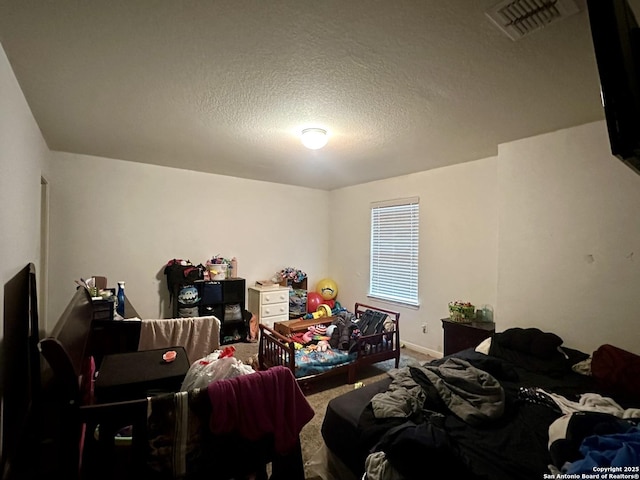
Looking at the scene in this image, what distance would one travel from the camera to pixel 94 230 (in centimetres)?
371

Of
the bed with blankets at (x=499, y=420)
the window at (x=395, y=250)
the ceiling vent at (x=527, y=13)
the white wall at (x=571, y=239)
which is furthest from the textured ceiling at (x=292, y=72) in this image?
the bed with blankets at (x=499, y=420)

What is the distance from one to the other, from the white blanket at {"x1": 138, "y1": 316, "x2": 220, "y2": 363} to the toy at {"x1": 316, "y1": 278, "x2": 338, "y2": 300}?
119 inches

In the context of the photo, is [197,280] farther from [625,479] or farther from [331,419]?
[625,479]

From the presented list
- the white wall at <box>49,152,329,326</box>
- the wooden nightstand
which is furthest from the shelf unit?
the wooden nightstand

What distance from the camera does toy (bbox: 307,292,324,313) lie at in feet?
16.9

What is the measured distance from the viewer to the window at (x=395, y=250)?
14.1ft

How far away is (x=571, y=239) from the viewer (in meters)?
2.54

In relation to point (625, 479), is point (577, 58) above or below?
above

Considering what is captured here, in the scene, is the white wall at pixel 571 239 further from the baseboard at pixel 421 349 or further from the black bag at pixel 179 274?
the black bag at pixel 179 274

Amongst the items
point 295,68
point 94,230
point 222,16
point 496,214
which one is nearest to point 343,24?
point 295,68

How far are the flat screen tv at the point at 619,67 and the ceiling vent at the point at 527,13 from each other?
A: 0.34 m

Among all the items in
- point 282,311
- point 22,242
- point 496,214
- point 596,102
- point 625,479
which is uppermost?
point 596,102

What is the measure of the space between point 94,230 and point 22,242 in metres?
1.73

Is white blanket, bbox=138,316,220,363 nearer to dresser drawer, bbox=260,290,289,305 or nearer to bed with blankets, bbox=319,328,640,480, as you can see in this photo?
bed with blankets, bbox=319,328,640,480
